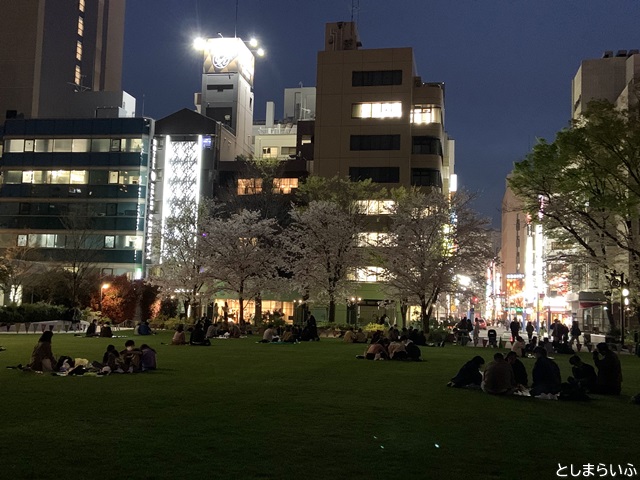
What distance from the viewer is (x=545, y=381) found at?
17234mm

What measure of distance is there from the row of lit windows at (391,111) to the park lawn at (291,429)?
62.1 meters

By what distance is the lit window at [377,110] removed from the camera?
7938cm

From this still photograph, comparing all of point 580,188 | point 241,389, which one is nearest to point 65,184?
point 580,188

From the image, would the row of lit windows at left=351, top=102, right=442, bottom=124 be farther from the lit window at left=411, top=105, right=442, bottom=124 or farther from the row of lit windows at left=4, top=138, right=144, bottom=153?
the row of lit windows at left=4, top=138, right=144, bottom=153

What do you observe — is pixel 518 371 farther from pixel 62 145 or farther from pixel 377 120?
pixel 62 145

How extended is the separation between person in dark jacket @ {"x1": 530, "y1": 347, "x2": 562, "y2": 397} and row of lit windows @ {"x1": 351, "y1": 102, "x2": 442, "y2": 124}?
64297 millimetres

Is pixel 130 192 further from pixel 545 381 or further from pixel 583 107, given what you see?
pixel 545 381

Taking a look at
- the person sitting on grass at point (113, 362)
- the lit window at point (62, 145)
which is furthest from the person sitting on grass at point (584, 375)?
the lit window at point (62, 145)

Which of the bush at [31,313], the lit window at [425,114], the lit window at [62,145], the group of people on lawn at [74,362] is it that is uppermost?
the lit window at [425,114]

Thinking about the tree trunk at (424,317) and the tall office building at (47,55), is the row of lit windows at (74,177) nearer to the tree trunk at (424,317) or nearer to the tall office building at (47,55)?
the tall office building at (47,55)

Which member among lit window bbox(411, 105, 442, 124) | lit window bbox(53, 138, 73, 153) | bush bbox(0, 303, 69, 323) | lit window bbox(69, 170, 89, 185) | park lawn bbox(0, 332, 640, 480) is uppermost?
lit window bbox(411, 105, 442, 124)

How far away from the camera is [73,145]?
277 feet

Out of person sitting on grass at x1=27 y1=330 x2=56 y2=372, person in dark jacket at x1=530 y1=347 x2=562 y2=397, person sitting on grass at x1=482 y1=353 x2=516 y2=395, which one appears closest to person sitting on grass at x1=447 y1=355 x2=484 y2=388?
person sitting on grass at x1=482 y1=353 x2=516 y2=395

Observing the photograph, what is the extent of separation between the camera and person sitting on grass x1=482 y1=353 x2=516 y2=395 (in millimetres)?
17438
